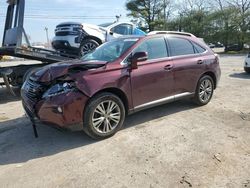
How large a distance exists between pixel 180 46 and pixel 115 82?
2013 mm

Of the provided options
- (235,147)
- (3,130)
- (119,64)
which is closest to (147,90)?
(119,64)

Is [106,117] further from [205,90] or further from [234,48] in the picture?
[234,48]

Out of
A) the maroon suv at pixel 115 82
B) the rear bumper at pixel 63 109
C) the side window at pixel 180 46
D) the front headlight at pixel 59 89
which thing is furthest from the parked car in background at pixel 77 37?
the rear bumper at pixel 63 109

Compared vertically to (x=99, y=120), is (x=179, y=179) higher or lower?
lower

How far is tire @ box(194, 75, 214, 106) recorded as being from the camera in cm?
626

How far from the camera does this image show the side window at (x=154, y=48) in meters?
5.32

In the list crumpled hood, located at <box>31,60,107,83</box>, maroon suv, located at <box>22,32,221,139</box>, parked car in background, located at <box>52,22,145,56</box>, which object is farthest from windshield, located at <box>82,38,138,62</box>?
parked car in background, located at <box>52,22,145,56</box>

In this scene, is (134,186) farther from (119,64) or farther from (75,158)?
(119,64)

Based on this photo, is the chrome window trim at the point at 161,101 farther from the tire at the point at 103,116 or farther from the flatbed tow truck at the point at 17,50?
the flatbed tow truck at the point at 17,50

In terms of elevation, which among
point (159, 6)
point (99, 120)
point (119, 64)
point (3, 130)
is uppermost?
point (159, 6)

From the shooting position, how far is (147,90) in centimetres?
520

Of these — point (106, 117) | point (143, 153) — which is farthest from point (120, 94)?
point (143, 153)

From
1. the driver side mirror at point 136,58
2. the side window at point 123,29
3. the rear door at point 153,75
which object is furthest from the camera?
the side window at point 123,29

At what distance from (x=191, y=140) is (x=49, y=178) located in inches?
88.7
